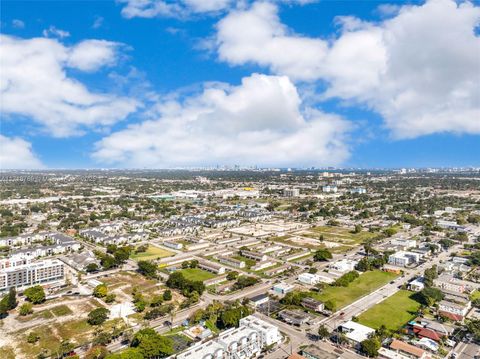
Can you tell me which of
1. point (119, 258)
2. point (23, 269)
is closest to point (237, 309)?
point (119, 258)

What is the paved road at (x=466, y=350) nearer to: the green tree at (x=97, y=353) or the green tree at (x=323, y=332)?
the green tree at (x=323, y=332)

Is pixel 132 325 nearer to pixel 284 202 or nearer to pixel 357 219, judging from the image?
pixel 357 219

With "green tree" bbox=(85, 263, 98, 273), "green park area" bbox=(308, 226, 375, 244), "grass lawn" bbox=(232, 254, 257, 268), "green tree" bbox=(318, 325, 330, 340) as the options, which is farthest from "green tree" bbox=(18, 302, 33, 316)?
"green park area" bbox=(308, 226, 375, 244)

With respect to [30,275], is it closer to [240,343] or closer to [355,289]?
[240,343]

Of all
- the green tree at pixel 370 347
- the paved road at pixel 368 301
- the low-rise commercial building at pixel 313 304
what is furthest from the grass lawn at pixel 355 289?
the green tree at pixel 370 347

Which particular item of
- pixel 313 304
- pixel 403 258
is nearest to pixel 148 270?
pixel 313 304
